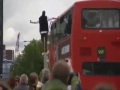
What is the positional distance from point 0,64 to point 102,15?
7213mm

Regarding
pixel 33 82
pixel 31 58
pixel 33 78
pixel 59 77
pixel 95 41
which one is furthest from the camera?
pixel 31 58

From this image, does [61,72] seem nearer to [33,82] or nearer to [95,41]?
[33,82]

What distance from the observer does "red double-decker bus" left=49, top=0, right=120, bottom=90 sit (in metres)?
20.3

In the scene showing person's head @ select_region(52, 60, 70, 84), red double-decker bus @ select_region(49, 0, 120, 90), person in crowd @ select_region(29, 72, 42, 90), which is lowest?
person in crowd @ select_region(29, 72, 42, 90)

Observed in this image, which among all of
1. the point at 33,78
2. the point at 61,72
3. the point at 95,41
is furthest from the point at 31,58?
the point at 61,72

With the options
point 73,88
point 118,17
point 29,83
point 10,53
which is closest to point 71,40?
point 118,17

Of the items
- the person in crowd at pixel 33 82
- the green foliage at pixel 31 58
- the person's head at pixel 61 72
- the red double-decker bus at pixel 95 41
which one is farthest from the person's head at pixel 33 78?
the green foliage at pixel 31 58

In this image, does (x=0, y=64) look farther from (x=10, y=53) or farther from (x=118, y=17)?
(x=10, y=53)

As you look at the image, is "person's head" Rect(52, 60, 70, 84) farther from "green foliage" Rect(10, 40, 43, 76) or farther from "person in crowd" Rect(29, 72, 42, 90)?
"green foliage" Rect(10, 40, 43, 76)

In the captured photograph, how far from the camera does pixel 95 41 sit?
20562 millimetres

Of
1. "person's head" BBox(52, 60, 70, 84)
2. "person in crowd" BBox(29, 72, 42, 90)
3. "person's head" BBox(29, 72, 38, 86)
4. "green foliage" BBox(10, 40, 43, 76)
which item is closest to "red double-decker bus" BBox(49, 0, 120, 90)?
"person in crowd" BBox(29, 72, 42, 90)

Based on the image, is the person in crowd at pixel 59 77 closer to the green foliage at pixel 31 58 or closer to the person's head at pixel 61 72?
the person's head at pixel 61 72

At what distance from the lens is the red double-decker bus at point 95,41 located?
801 inches

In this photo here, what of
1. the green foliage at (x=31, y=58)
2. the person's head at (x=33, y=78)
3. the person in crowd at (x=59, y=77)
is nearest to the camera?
the person in crowd at (x=59, y=77)
